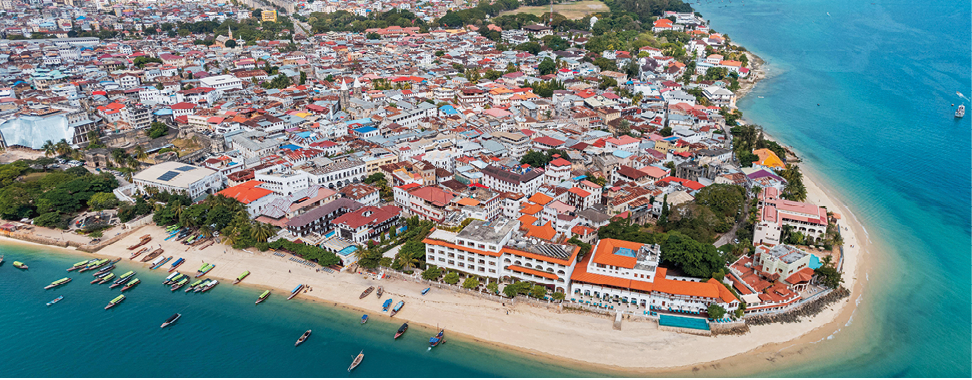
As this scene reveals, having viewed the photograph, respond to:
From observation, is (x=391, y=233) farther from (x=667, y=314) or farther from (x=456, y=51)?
(x=456, y=51)

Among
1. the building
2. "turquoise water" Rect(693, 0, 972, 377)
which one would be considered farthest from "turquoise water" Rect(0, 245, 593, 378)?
"turquoise water" Rect(693, 0, 972, 377)

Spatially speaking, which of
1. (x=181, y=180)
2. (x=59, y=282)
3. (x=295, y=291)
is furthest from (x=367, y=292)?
(x=181, y=180)

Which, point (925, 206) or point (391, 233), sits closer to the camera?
point (391, 233)

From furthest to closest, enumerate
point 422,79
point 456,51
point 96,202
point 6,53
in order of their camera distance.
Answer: point 456,51
point 6,53
point 422,79
point 96,202

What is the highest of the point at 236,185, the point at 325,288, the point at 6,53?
the point at 6,53

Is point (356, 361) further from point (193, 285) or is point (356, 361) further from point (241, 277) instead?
point (193, 285)

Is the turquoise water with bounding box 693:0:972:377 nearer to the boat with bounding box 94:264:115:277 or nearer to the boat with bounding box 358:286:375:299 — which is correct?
the boat with bounding box 358:286:375:299

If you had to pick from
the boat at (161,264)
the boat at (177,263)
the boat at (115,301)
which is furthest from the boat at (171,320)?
the boat at (161,264)

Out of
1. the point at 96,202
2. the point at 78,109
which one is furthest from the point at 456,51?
the point at 96,202
